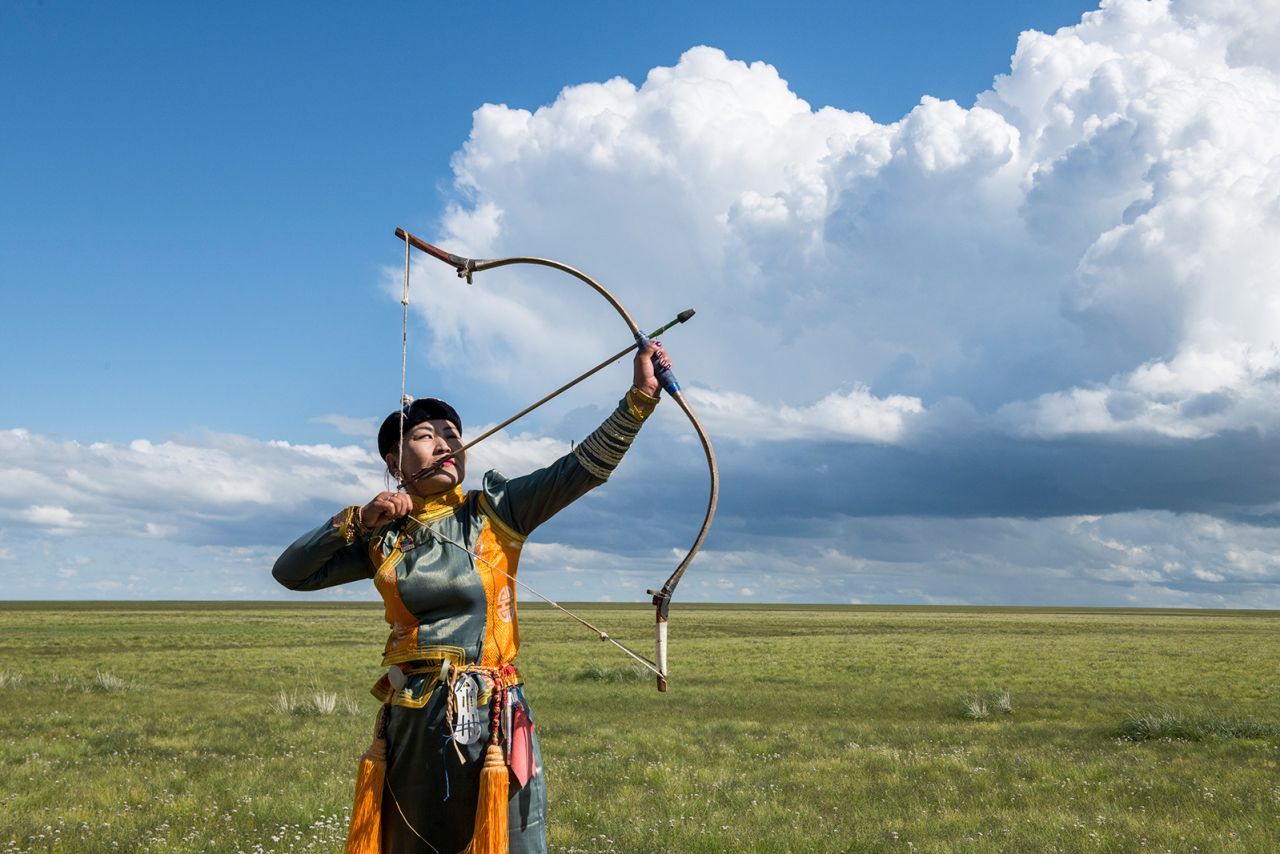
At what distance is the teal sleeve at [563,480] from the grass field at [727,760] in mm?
5201

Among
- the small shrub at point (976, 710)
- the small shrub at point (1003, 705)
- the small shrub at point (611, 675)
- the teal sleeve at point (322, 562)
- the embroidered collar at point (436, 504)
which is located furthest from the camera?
the small shrub at point (611, 675)

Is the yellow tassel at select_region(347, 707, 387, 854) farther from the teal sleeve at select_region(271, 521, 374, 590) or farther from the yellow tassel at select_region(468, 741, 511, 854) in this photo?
the teal sleeve at select_region(271, 521, 374, 590)

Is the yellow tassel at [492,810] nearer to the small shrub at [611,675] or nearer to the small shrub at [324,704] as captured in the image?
the small shrub at [324,704]

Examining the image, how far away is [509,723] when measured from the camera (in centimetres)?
339

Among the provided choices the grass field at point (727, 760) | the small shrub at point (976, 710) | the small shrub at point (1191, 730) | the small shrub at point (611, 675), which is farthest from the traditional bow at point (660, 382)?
the small shrub at point (611, 675)

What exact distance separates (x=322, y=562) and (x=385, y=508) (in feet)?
1.60

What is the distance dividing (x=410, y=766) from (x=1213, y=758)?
42.6 feet

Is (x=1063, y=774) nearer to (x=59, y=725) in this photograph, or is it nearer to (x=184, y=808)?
(x=184, y=808)

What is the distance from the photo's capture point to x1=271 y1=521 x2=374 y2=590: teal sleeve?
142 inches

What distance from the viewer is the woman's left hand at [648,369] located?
3.43 meters

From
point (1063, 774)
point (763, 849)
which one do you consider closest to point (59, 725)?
point (763, 849)

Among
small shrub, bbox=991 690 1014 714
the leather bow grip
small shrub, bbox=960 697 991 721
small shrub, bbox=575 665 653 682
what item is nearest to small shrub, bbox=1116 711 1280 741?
small shrub, bbox=960 697 991 721

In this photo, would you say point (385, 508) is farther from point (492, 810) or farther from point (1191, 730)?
point (1191, 730)

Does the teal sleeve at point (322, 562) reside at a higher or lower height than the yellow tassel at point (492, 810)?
higher
